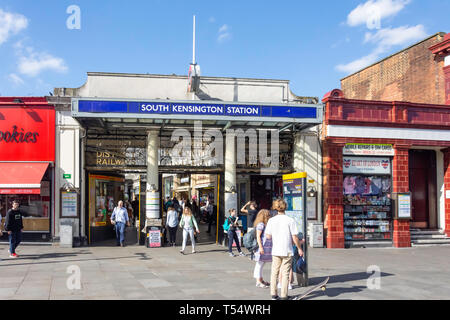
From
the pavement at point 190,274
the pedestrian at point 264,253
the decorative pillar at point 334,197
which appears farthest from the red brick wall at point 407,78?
the pedestrian at point 264,253

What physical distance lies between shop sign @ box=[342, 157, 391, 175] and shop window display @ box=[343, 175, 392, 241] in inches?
8.4

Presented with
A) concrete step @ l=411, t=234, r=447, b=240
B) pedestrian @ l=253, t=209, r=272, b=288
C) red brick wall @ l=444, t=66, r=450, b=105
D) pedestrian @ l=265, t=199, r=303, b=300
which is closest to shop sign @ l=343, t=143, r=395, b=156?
concrete step @ l=411, t=234, r=447, b=240

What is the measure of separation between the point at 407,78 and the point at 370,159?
783 centimetres

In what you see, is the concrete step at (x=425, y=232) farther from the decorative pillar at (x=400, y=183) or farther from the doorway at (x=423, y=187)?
the decorative pillar at (x=400, y=183)

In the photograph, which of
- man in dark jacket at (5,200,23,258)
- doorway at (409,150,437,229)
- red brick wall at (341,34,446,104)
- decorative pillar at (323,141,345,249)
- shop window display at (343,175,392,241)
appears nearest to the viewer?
man in dark jacket at (5,200,23,258)

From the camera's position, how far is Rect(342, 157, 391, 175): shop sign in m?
16.5

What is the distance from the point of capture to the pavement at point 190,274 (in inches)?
316

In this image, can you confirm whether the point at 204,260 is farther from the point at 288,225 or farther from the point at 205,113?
the point at 288,225

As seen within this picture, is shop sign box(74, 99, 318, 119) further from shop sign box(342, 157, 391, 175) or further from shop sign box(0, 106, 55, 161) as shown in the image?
shop sign box(342, 157, 391, 175)

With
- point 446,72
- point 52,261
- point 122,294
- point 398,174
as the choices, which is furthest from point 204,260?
point 446,72

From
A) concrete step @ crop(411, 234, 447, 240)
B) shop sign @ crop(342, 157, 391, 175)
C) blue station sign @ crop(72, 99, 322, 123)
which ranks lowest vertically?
concrete step @ crop(411, 234, 447, 240)

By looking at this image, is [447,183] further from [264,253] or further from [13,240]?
[13,240]

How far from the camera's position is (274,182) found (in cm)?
1944

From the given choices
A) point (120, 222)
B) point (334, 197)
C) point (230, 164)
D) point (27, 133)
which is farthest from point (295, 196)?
point (27, 133)
